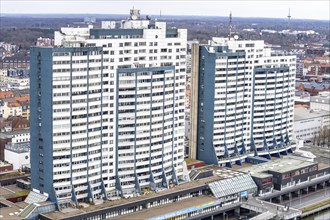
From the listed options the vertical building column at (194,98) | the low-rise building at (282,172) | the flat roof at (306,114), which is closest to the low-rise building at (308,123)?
the flat roof at (306,114)

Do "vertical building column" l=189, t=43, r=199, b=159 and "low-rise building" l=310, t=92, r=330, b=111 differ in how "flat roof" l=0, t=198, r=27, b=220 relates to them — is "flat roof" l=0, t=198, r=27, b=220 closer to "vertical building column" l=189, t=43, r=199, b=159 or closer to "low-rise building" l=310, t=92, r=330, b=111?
"vertical building column" l=189, t=43, r=199, b=159

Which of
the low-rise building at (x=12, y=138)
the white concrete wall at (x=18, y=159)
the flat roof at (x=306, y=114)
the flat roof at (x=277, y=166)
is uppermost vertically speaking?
the flat roof at (x=306, y=114)

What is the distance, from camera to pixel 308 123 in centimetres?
10931

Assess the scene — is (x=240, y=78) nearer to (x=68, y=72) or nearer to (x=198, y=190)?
(x=198, y=190)

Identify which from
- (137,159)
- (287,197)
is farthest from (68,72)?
(287,197)

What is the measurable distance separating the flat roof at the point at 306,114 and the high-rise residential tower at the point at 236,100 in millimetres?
15414

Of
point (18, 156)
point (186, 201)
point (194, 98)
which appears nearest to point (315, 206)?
point (186, 201)

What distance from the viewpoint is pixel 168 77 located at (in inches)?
2928

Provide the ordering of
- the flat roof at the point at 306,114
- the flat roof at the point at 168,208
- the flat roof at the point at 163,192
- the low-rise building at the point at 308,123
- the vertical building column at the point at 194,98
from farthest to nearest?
the flat roof at the point at 306,114, the low-rise building at the point at 308,123, the vertical building column at the point at 194,98, the flat roof at the point at 168,208, the flat roof at the point at 163,192

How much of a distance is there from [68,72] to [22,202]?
1432 cm

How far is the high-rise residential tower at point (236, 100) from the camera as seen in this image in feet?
277

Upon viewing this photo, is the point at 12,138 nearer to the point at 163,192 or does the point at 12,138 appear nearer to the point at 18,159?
the point at 18,159

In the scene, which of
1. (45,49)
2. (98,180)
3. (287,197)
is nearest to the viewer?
(45,49)

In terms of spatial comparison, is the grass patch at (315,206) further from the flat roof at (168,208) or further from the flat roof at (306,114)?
the flat roof at (306,114)
